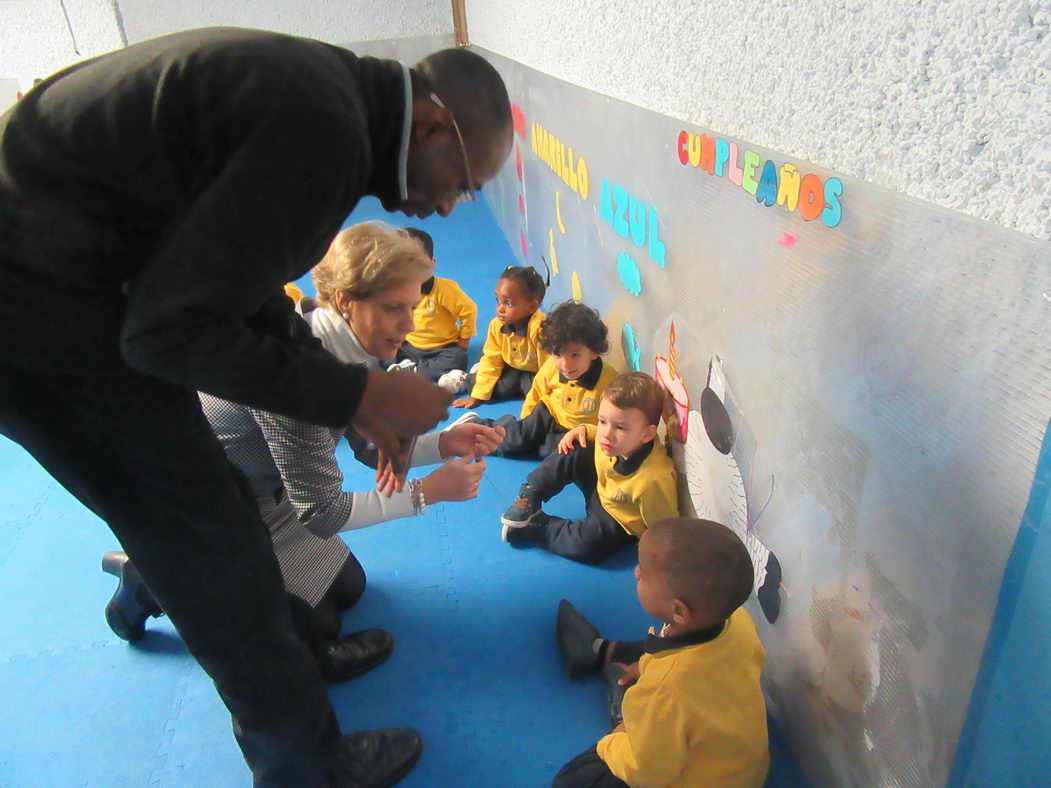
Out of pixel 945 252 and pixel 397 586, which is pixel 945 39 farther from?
pixel 397 586

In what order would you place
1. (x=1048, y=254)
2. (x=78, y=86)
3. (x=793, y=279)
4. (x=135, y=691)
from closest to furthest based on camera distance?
(x=1048, y=254) < (x=78, y=86) < (x=793, y=279) < (x=135, y=691)

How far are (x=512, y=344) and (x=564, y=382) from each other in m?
0.44

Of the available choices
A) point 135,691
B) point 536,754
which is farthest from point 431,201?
point 135,691

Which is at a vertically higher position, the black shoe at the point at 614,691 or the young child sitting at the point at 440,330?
the black shoe at the point at 614,691

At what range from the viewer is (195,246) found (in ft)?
1.90

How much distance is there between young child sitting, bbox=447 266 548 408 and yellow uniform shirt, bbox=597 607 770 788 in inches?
55.2

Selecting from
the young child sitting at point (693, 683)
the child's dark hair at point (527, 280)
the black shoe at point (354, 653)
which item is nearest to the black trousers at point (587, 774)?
the young child sitting at point (693, 683)

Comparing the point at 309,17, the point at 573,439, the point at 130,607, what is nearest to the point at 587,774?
the point at 573,439

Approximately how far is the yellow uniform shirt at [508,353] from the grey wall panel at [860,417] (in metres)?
0.86

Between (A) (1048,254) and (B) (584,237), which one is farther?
(B) (584,237)

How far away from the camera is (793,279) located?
0.98 m

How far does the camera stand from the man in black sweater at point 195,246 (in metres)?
0.59

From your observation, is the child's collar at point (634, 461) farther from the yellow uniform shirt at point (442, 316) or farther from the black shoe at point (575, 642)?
the yellow uniform shirt at point (442, 316)

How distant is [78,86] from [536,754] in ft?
3.97
